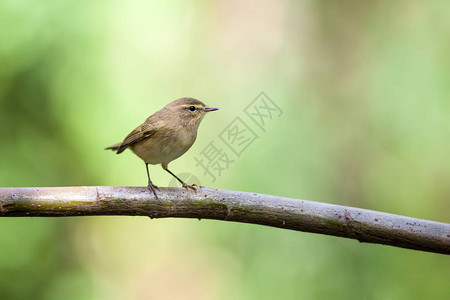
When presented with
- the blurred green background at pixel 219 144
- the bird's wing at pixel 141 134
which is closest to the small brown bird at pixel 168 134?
the bird's wing at pixel 141 134

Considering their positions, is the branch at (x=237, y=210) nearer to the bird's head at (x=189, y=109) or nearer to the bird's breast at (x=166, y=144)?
the bird's breast at (x=166, y=144)

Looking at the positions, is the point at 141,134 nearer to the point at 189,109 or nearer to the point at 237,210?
the point at 189,109

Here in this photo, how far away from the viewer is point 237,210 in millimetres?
2260

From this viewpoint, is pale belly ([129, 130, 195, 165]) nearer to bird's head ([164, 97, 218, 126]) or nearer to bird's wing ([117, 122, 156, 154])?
bird's wing ([117, 122, 156, 154])

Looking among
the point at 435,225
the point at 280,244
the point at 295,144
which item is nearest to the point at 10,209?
the point at 435,225

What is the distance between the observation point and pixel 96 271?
14.6 feet

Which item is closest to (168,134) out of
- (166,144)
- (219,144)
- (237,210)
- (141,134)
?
(166,144)

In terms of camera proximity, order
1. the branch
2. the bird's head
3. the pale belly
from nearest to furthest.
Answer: the branch < the pale belly < the bird's head

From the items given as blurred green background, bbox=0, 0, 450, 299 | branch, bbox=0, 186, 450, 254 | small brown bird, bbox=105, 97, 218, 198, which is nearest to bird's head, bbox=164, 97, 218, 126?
small brown bird, bbox=105, 97, 218, 198

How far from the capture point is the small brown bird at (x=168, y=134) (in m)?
3.05

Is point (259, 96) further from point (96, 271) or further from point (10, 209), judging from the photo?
point (10, 209)

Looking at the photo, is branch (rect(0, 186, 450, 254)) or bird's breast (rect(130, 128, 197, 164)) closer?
branch (rect(0, 186, 450, 254))

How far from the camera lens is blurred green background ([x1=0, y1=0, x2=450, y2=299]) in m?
4.16

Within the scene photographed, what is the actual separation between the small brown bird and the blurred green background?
50.7 inches
